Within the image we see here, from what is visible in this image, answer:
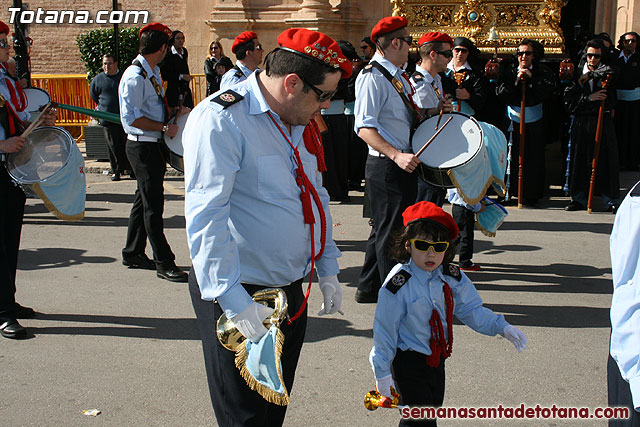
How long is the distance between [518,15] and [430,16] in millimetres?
1707

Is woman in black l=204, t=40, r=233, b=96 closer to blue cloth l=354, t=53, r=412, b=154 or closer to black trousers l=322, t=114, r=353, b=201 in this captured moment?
black trousers l=322, t=114, r=353, b=201

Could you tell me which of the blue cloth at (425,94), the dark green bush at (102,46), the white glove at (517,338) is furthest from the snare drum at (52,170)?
the dark green bush at (102,46)

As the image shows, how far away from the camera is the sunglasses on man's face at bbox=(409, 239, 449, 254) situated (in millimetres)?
3793

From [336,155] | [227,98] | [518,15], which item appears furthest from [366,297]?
[518,15]

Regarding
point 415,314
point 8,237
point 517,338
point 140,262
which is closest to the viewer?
point 517,338

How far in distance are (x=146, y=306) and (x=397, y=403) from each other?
3244 millimetres

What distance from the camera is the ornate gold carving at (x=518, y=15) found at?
1496 centimetres

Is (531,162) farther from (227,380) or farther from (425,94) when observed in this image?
(227,380)

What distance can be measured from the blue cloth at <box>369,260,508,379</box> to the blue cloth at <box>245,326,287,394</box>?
89cm

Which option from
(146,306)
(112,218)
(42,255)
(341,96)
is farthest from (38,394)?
(341,96)

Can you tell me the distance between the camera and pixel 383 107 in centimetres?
572

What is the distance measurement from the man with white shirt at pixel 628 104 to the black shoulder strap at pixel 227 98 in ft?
34.0

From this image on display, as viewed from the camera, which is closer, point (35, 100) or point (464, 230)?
point (35, 100)
